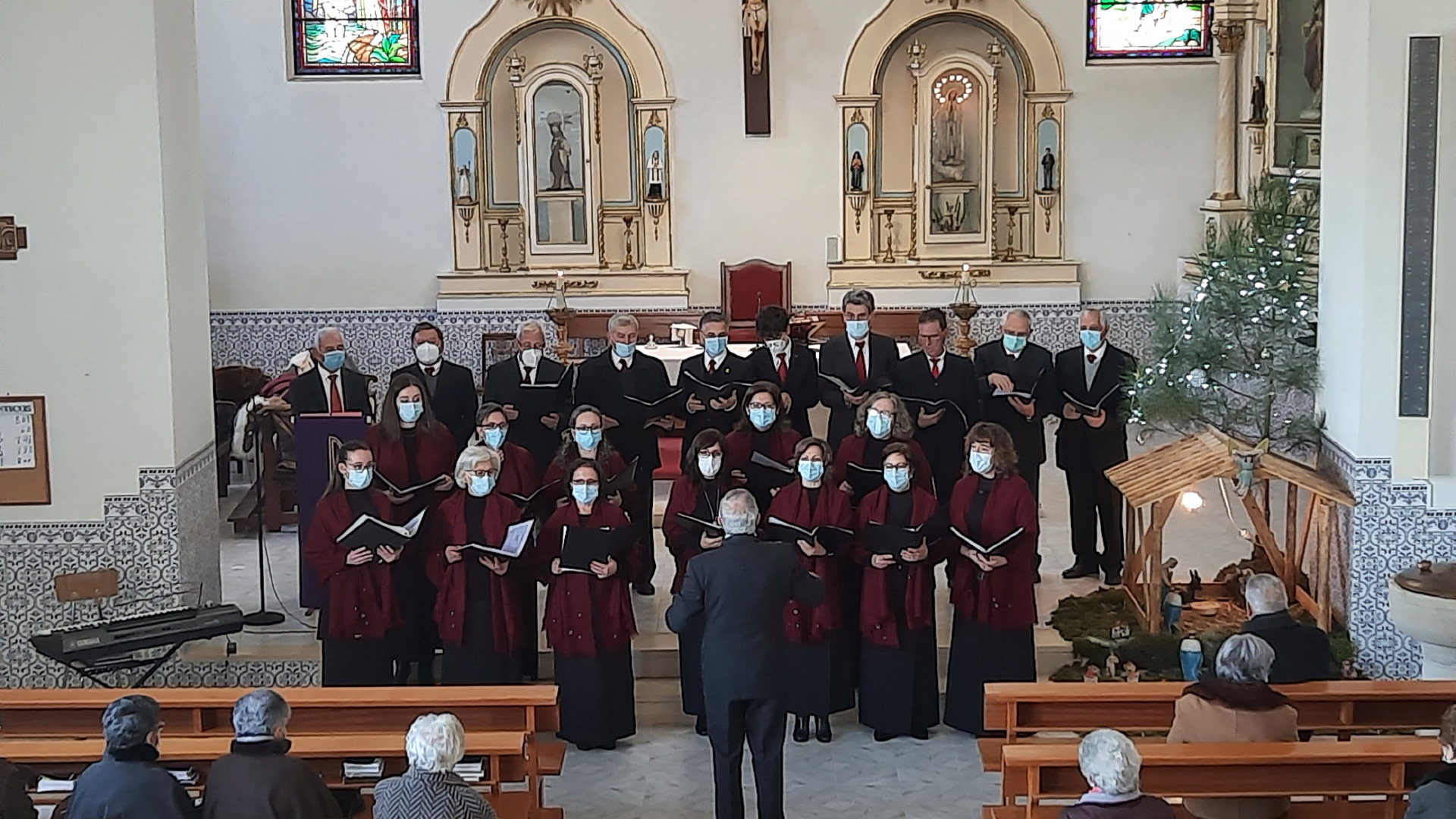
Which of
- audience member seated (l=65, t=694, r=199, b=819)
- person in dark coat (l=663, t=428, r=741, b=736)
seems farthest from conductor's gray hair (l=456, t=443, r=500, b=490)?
audience member seated (l=65, t=694, r=199, b=819)

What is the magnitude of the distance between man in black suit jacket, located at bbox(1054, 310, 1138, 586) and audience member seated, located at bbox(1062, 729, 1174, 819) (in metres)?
5.16

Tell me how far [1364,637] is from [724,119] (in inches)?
357

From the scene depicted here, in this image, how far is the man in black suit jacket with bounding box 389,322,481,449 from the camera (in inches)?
390

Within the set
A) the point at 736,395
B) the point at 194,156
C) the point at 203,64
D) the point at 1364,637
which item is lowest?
the point at 1364,637

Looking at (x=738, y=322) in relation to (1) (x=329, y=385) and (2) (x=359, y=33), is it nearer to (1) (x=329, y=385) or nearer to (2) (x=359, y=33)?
(2) (x=359, y=33)

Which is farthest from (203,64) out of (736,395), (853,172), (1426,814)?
(1426,814)

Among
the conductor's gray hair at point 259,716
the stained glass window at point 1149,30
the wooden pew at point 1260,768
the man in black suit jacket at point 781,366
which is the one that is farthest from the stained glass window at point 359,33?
the wooden pew at point 1260,768

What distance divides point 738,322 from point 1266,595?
32.7 feet

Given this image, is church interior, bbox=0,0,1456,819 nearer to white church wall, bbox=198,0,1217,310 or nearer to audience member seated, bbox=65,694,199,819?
white church wall, bbox=198,0,1217,310

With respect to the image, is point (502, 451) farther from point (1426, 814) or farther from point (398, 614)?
point (1426, 814)

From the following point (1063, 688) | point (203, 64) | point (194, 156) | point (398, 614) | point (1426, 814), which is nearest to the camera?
point (1426, 814)

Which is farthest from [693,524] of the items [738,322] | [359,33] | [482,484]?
[359,33]

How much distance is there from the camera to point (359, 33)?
16234mm

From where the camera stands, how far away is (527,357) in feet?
32.9
